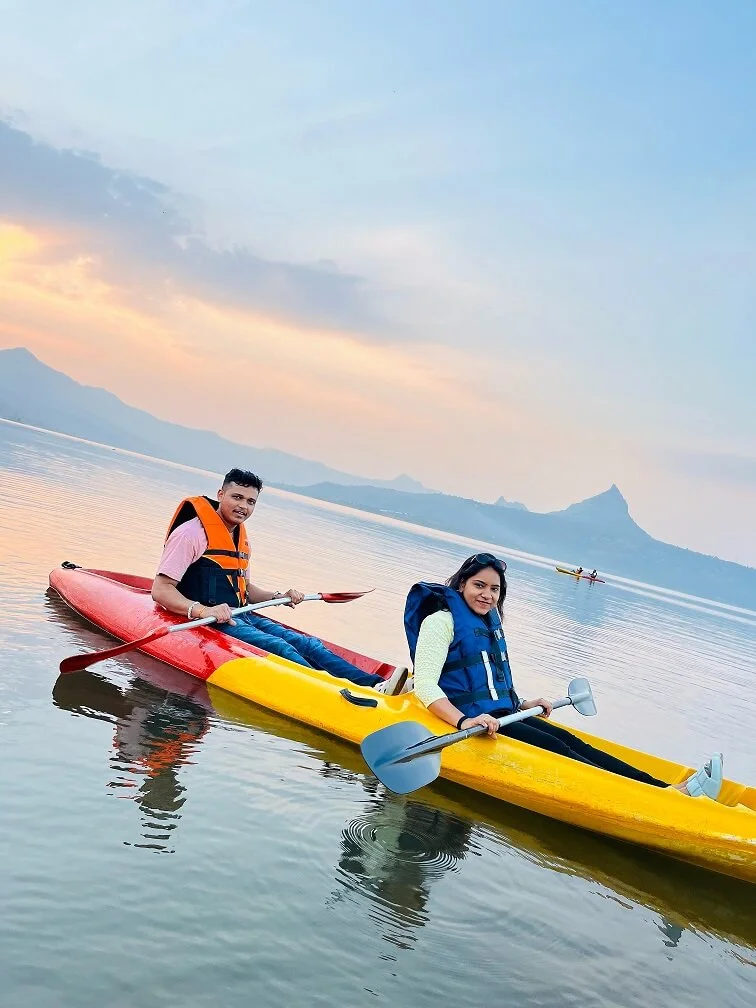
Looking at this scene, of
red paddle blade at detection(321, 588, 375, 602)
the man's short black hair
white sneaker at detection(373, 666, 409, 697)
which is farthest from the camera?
red paddle blade at detection(321, 588, 375, 602)

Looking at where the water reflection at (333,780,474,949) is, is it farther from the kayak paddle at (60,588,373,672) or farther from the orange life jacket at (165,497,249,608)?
the orange life jacket at (165,497,249,608)

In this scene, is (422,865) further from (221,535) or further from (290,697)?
(221,535)

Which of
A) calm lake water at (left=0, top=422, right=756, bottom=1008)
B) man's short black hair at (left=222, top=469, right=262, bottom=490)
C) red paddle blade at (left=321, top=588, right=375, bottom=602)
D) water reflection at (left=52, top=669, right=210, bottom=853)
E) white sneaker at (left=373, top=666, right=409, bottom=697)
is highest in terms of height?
man's short black hair at (left=222, top=469, right=262, bottom=490)

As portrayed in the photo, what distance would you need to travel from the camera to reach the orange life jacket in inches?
278

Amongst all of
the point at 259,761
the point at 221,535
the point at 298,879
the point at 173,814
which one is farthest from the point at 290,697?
the point at 298,879

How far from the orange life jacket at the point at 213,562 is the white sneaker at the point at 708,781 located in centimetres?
390

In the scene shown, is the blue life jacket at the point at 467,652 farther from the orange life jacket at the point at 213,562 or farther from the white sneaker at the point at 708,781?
the orange life jacket at the point at 213,562

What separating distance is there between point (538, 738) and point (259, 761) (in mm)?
1852

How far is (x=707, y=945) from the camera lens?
4293mm

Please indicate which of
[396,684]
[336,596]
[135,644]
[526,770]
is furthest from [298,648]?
[526,770]

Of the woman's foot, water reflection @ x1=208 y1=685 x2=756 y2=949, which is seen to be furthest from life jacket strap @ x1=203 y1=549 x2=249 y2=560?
the woman's foot

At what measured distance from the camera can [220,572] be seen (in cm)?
721

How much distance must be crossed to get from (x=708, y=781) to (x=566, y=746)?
0.89 meters

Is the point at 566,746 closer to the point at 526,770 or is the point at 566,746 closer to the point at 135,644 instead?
the point at 526,770
